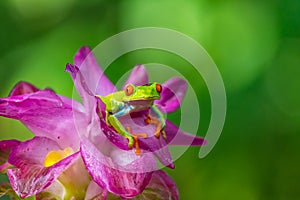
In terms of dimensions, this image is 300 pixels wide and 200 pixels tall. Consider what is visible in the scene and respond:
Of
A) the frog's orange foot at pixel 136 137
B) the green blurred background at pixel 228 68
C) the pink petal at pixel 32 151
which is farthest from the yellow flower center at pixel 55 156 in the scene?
the green blurred background at pixel 228 68

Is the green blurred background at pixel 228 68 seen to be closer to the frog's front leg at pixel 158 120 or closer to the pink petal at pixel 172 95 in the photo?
the pink petal at pixel 172 95

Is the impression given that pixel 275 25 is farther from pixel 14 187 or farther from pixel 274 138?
pixel 14 187

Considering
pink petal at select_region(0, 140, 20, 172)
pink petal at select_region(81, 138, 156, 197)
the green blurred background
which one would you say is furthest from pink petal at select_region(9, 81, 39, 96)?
the green blurred background

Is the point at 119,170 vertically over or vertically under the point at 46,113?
under

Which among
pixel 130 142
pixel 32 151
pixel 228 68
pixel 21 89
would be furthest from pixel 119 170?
Answer: pixel 228 68

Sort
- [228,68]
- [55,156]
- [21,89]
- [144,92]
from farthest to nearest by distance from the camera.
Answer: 1. [228,68]
2. [21,89]
3. [55,156]
4. [144,92]

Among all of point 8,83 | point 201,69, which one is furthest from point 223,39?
point 8,83

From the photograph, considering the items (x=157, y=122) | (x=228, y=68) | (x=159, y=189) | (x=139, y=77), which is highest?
(x=228, y=68)

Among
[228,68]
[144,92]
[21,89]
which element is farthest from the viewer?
[228,68]

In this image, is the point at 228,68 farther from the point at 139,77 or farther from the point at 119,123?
the point at 119,123
